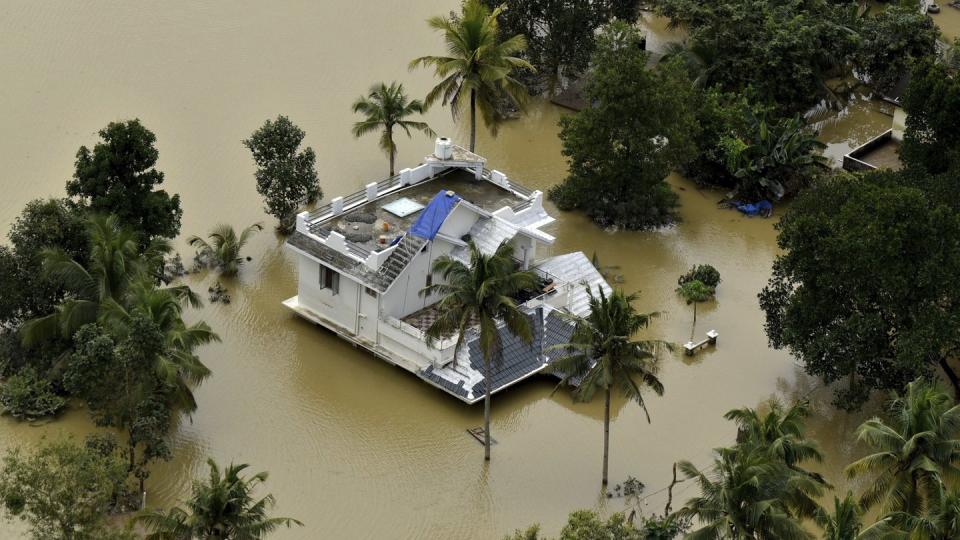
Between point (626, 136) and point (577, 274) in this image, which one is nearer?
point (577, 274)

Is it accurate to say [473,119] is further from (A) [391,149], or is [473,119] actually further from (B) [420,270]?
(B) [420,270]

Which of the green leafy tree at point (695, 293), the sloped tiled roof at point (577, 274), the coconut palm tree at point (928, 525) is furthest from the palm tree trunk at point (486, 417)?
the coconut palm tree at point (928, 525)

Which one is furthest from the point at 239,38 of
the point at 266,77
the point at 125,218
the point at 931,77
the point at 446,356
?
the point at 931,77

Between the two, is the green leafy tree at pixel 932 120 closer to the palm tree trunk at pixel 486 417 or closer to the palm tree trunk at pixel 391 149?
the palm tree trunk at pixel 486 417

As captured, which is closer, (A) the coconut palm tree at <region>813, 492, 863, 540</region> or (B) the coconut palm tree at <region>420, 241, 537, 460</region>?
(A) the coconut palm tree at <region>813, 492, 863, 540</region>

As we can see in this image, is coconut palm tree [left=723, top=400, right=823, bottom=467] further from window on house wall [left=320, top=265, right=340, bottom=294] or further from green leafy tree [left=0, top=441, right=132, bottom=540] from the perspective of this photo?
green leafy tree [left=0, top=441, right=132, bottom=540]

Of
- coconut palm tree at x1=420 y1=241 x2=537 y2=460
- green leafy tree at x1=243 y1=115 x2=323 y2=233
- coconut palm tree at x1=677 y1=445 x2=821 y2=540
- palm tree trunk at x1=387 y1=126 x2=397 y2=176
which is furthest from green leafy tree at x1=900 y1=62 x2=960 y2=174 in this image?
green leafy tree at x1=243 y1=115 x2=323 y2=233

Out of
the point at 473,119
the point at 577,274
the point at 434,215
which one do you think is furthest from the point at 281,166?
the point at 577,274
